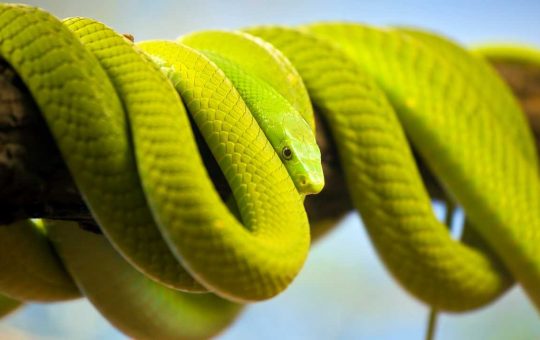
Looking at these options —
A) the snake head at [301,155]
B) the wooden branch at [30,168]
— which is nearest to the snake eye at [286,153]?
the snake head at [301,155]

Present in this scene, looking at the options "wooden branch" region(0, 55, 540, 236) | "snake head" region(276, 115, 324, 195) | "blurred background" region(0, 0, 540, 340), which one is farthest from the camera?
"blurred background" region(0, 0, 540, 340)

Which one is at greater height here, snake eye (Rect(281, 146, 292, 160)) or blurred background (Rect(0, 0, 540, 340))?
snake eye (Rect(281, 146, 292, 160))

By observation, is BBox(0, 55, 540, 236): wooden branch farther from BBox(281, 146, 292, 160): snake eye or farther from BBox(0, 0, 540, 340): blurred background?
BBox(0, 0, 540, 340): blurred background

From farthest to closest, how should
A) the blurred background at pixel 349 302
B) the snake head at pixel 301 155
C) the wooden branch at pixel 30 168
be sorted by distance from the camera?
1. the blurred background at pixel 349 302
2. the snake head at pixel 301 155
3. the wooden branch at pixel 30 168

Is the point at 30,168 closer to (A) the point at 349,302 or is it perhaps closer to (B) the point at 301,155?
(B) the point at 301,155

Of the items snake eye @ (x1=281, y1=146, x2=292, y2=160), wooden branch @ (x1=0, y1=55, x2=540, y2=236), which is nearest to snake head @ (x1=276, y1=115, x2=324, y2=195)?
snake eye @ (x1=281, y1=146, x2=292, y2=160)

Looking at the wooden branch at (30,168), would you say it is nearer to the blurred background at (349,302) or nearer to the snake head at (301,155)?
the snake head at (301,155)

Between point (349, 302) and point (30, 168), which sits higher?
point (30, 168)

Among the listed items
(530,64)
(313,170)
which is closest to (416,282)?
(313,170)

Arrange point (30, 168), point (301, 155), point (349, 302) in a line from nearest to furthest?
1. point (30, 168)
2. point (301, 155)
3. point (349, 302)

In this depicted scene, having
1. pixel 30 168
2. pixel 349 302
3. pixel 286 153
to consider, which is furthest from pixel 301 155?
pixel 349 302
